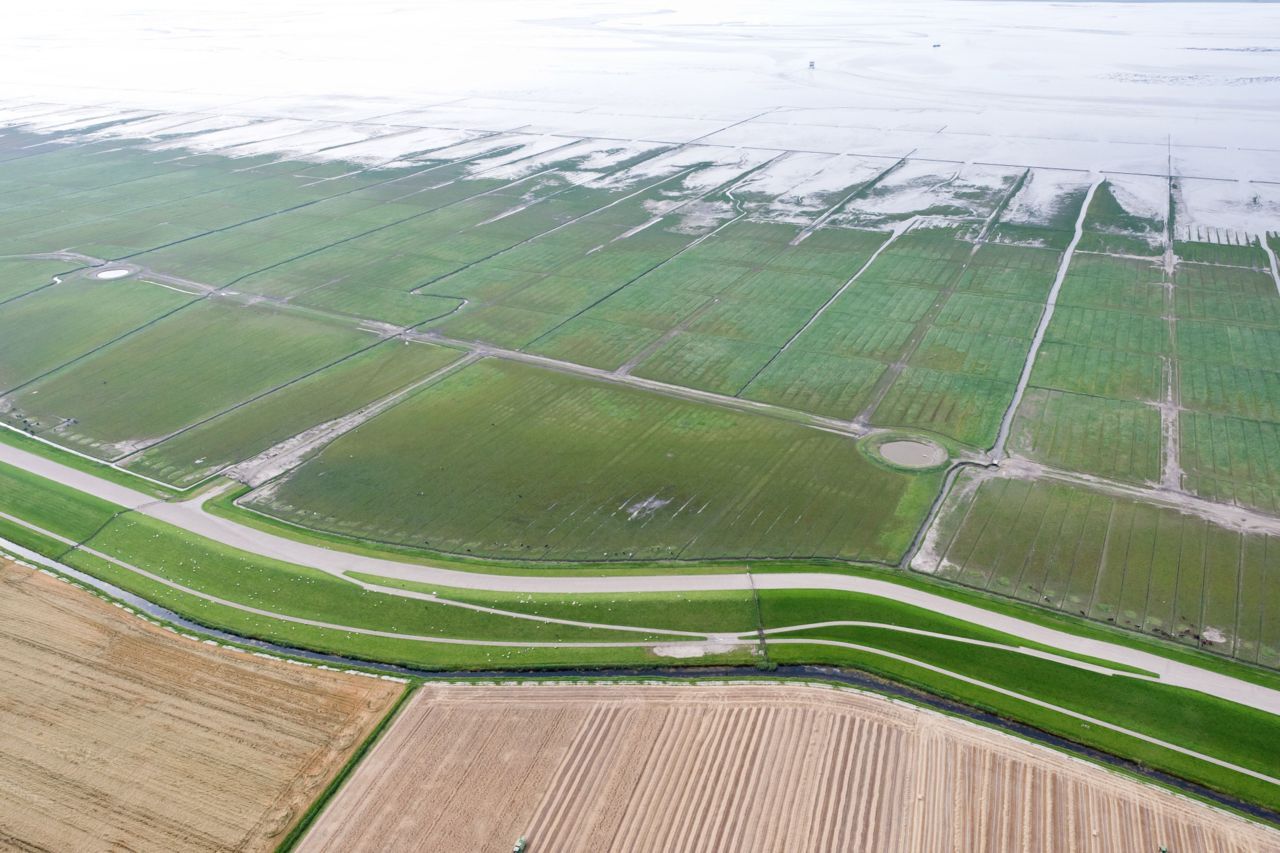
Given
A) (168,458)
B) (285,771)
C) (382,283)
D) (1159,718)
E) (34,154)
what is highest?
(34,154)

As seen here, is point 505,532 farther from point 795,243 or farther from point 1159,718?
point 795,243

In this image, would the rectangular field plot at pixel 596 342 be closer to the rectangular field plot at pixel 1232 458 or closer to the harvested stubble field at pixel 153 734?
the harvested stubble field at pixel 153 734

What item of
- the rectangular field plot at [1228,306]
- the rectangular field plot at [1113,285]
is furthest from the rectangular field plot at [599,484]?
the rectangular field plot at [1228,306]

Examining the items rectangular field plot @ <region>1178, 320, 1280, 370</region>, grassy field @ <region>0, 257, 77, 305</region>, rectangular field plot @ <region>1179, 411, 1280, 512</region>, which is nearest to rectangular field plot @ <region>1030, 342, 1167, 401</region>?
rectangular field plot @ <region>1178, 320, 1280, 370</region>

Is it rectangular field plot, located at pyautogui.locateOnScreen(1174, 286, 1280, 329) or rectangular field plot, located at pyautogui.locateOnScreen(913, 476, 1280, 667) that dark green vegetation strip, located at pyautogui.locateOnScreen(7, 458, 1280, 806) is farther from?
rectangular field plot, located at pyautogui.locateOnScreen(1174, 286, 1280, 329)

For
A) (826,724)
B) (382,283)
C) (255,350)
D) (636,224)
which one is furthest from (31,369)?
(826,724)

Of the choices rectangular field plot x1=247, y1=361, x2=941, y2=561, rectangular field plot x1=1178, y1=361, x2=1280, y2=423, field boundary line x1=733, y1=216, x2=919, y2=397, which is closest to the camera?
rectangular field plot x1=247, y1=361, x2=941, y2=561

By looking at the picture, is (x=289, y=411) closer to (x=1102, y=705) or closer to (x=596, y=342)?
(x=596, y=342)
